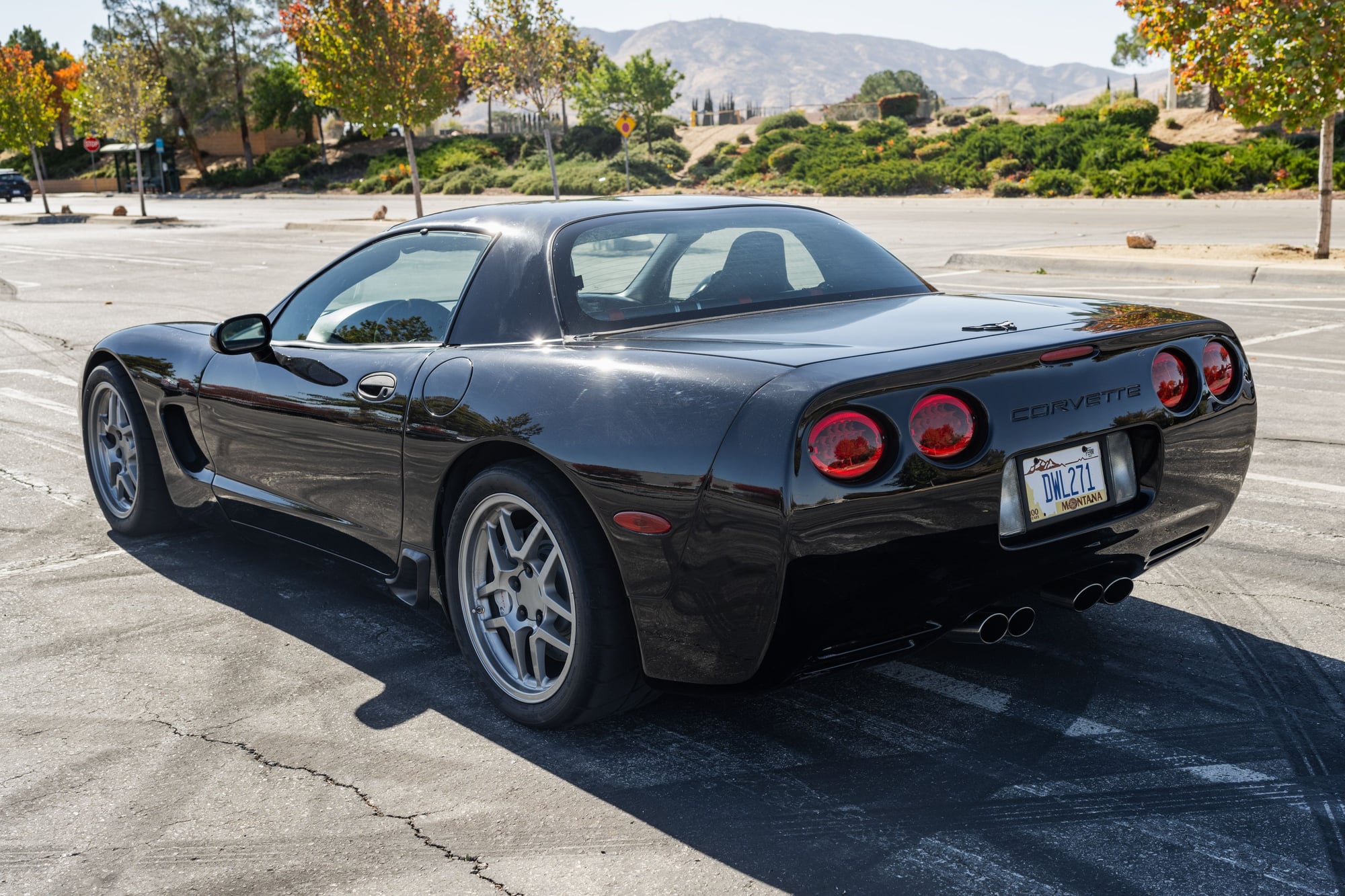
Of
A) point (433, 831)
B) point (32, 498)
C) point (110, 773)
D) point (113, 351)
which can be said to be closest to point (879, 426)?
point (433, 831)

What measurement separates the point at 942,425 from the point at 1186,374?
97cm

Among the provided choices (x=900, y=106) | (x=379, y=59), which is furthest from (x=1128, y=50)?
(x=379, y=59)

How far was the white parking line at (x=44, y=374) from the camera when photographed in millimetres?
9617

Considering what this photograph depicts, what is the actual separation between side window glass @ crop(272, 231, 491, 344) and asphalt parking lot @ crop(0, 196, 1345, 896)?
2.64ft

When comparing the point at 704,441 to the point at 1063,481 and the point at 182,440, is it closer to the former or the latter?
the point at 1063,481

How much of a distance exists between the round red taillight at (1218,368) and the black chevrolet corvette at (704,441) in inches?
0.4

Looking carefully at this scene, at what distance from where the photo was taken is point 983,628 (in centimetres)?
303

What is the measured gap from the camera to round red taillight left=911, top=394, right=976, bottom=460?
2.86m

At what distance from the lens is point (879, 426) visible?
9.25 feet

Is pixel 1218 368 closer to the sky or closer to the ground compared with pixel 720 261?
closer to the ground

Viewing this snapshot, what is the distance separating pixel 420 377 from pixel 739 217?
123 centimetres

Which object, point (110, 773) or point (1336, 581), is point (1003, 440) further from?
point (110, 773)

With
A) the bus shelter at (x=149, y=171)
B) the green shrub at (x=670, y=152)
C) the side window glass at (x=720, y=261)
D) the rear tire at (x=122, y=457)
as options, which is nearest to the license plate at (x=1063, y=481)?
the side window glass at (x=720, y=261)

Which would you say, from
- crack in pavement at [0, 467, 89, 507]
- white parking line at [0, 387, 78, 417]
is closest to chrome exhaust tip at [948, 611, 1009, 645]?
crack in pavement at [0, 467, 89, 507]
